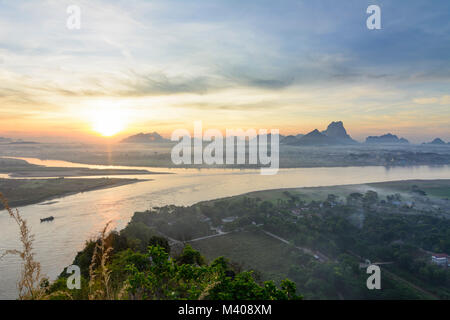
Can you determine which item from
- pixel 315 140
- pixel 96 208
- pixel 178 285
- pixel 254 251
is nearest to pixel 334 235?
pixel 254 251

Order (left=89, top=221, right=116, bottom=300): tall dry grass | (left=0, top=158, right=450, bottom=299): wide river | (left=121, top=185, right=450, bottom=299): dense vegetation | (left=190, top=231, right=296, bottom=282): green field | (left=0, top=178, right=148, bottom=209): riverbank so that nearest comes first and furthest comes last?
1. (left=89, top=221, right=116, bottom=300): tall dry grass
2. (left=121, top=185, right=450, bottom=299): dense vegetation
3. (left=0, top=158, right=450, bottom=299): wide river
4. (left=190, top=231, right=296, bottom=282): green field
5. (left=0, top=178, right=148, bottom=209): riverbank

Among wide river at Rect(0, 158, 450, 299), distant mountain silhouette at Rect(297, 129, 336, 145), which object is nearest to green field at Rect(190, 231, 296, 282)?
wide river at Rect(0, 158, 450, 299)

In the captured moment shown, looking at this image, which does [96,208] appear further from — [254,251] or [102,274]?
[102,274]

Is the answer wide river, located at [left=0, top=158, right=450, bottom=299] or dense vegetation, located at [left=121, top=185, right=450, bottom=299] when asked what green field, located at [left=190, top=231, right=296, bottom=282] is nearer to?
dense vegetation, located at [left=121, top=185, right=450, bottom=299]

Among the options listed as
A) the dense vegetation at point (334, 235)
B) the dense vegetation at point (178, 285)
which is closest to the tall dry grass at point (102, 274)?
the dense vegetation at point (178, 285)
